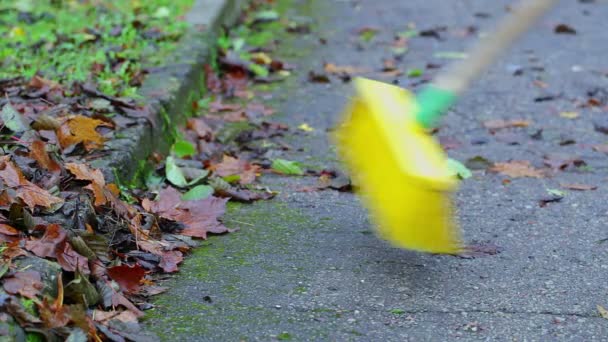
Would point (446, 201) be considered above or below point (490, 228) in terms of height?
above

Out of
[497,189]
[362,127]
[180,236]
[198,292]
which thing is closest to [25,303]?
[198,292]

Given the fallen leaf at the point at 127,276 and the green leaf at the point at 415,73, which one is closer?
the fallen leaf at the point at 127,276

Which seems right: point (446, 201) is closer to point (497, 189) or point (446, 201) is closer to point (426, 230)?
point (426, 230)

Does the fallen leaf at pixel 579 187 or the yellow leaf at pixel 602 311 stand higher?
the yellow leaf at pixel 602 311

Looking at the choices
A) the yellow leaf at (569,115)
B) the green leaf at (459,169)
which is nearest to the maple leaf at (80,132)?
the green leaf at (459,169)

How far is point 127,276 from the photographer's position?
7.32ft

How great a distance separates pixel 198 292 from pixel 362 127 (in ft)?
1.96

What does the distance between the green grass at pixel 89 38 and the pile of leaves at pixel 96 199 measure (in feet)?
0.81

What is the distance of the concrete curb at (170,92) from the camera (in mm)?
2906

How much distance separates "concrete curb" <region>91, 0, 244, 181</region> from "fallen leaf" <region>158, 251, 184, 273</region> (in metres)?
0.36

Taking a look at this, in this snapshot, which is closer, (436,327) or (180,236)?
(436,327)

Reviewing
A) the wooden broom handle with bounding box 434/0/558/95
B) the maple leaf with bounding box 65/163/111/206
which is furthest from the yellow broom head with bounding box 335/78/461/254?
the maple leaf with bounding box 65/163/111/206

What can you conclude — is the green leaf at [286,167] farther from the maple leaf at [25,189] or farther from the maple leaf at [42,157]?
the maple leaf at [25,189]

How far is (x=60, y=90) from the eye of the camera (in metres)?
3.32
